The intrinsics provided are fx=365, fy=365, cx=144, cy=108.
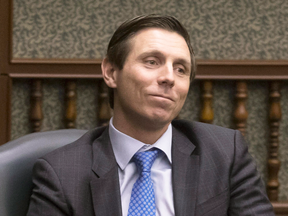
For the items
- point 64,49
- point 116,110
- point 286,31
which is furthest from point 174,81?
point 286,31

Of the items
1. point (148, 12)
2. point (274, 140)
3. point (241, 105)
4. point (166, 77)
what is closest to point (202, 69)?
point (241, 105)

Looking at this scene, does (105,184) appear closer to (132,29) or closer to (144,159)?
(144,159)

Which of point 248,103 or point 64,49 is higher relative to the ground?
point 64,49

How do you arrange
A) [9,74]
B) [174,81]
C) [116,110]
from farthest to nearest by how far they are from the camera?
1. [9,74]
2. [116,110]
3. [174,81]

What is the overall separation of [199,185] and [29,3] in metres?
1.33

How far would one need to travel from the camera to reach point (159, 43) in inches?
40.9

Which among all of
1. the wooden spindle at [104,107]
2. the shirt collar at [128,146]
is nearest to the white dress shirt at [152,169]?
the shirt collar at [128,146]

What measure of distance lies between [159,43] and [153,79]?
0.39 feet

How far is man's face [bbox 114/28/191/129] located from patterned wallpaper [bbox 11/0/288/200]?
0.82 metres

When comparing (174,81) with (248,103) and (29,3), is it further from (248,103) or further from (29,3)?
(29,3)

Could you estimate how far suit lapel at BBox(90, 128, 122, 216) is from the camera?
3.14 ft

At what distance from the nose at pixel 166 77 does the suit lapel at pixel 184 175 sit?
215mm

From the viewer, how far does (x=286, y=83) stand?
1.90 meters

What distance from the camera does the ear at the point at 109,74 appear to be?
1.12 m
